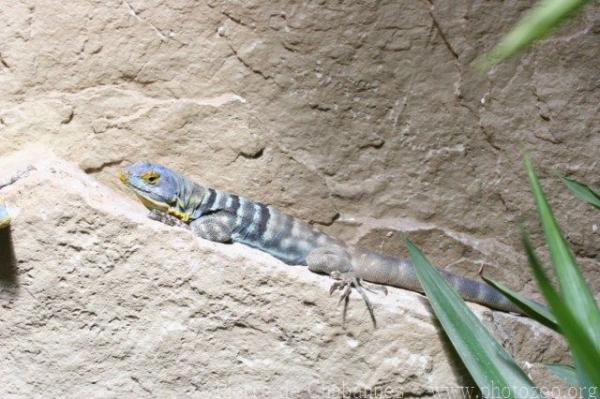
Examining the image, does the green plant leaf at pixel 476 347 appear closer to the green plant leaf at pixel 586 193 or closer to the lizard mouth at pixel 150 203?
the green plant leaf at pixel 586 193

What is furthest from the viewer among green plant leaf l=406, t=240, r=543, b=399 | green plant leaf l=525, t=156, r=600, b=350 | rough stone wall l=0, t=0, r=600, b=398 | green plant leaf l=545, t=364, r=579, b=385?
rough stone wall l=0, t=0, r=600, b=398

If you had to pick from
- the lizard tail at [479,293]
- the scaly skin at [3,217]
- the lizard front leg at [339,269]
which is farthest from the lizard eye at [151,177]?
the lizard tail at [479,293]

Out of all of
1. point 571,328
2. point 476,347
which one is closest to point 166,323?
point 476,347

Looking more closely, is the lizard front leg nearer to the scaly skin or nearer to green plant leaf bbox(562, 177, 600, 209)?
green plant leaf bbox(562, 177, 600, 209)

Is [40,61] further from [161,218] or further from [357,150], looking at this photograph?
[357,150]

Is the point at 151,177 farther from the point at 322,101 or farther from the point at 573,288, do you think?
the point at 573,288

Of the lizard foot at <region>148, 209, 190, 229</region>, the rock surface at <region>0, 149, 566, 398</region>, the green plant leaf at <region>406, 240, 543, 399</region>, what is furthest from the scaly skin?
the green plant leaf at <region>406, 240, 543, 399</region>

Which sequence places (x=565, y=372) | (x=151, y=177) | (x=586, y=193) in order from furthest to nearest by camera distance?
(x=151, y=177)
(x=586, y=193)
(x=565, y=372)
